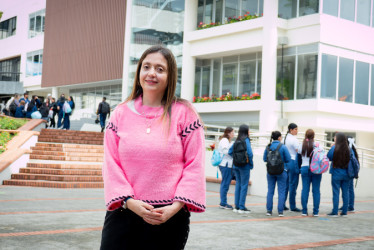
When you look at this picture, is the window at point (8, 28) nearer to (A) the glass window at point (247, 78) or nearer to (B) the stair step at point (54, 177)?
(A) the glass window at point (247, 78)

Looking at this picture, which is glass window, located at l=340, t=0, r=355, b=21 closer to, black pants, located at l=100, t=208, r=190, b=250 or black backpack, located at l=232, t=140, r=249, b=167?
black backpack, located at l=232, t=140, r=249, b=167

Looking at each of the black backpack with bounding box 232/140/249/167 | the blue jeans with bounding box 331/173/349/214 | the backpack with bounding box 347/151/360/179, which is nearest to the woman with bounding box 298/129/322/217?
the blue jeans with bounding box 331/173/349/214

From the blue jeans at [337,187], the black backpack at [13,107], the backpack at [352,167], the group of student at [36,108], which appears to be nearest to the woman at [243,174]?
the blue jeans at [337,187]

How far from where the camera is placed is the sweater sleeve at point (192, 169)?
2377 millimetres

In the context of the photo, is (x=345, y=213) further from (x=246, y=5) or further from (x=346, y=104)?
(x=246, y=5)

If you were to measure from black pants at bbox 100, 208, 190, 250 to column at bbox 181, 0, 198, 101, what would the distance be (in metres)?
23.1

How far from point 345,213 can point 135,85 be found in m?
8.33

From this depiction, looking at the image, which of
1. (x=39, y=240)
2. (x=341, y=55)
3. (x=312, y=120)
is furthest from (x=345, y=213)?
(x=341, y=55)

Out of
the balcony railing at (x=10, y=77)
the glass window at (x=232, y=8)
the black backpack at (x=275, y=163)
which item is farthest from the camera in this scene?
the balcony railing at (x=10, y=77)

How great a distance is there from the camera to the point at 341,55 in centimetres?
2088

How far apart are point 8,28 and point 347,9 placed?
38.8 m

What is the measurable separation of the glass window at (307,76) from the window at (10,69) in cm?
3231

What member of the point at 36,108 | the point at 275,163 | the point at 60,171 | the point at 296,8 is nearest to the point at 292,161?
the point at 275,163

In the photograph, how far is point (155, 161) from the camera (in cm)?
236
